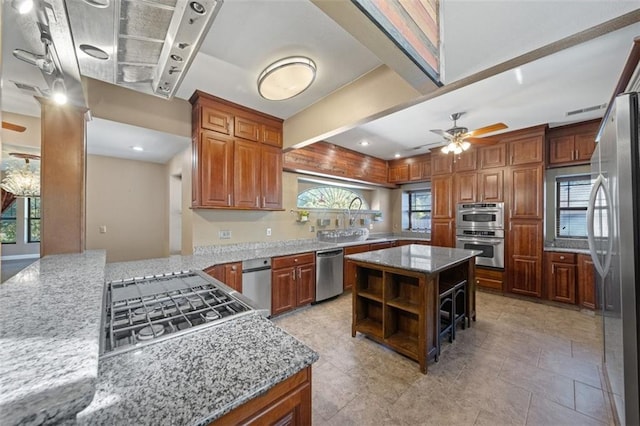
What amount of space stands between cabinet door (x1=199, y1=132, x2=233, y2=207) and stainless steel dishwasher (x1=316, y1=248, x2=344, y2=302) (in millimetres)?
1559

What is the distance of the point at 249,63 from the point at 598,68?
3.14 meters

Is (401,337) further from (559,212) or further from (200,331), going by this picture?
(559,212)

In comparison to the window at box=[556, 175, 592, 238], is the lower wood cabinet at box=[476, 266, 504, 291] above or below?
below

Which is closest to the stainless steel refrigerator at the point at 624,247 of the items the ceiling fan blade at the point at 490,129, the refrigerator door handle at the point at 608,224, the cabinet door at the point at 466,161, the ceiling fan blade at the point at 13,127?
the refrigerator door handle at the point at 608,224

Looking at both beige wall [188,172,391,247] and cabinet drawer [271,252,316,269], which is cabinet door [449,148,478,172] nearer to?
beige wall [188,172,391,247]

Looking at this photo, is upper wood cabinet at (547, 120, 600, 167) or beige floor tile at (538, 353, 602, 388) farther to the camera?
upper wood cabinet at (547, 120, 600, 167)

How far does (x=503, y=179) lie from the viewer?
412cm

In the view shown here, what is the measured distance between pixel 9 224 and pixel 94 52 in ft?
4.87

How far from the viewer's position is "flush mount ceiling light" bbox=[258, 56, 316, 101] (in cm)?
206

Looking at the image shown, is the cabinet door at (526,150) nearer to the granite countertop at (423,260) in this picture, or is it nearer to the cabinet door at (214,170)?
the granite countertop at (423,260)

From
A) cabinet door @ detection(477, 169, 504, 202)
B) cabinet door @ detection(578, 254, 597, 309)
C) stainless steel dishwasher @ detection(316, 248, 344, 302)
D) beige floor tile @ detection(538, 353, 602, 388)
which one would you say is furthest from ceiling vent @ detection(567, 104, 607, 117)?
stainless steel dishwasher @ detection(316, 248, 344, 302)

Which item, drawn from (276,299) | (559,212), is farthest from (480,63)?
(559,212)

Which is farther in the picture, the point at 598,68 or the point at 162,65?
the point at 598,68

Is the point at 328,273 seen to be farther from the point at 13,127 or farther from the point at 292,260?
the point at 13,127
